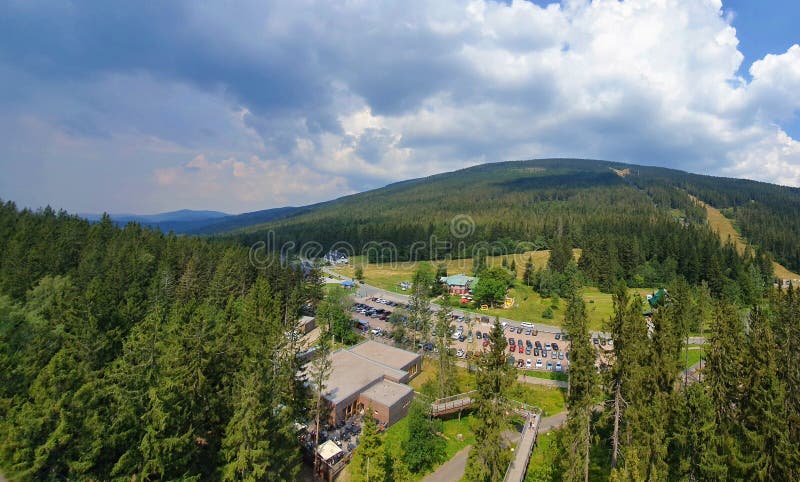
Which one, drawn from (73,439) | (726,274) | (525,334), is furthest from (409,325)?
(726,274)

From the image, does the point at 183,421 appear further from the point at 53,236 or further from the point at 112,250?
the point at 53,236

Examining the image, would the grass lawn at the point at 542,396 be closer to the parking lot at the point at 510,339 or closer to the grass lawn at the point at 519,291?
the parking lot at the point at 510,339

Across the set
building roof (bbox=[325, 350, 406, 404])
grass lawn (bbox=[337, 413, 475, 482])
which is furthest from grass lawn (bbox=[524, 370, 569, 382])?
building roof (bbox=[325, 350, 406, 404])

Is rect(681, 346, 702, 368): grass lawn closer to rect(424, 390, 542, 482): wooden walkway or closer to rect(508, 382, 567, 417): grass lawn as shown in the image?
rect(508, 382, 567, 417): grass lawn

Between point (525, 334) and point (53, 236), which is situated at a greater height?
point (53, 236)

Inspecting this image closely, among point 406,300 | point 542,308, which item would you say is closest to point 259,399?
point 406,300
